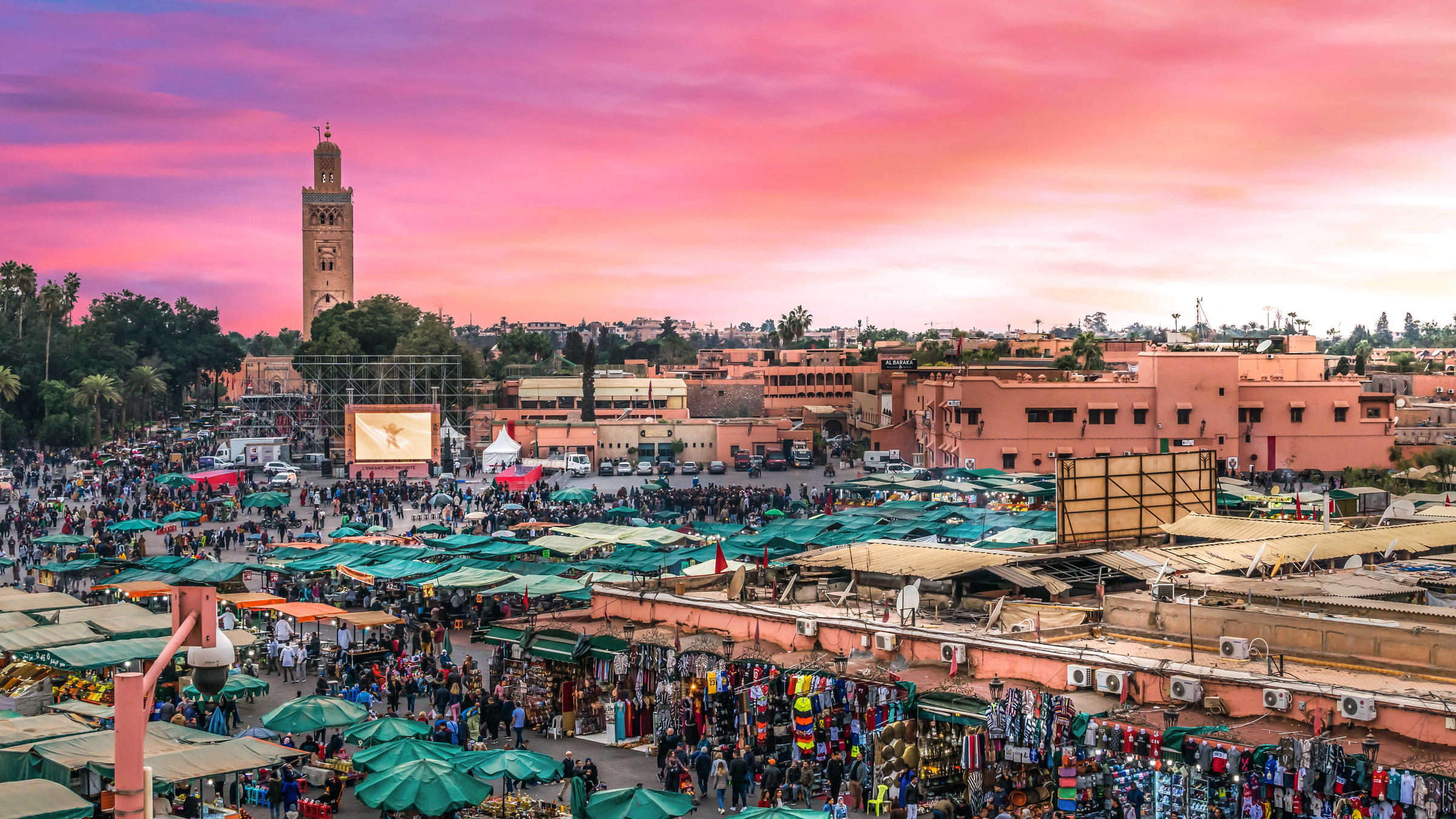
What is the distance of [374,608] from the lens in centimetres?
2883

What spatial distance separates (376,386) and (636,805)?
6922 centimetres

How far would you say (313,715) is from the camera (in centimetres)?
1808

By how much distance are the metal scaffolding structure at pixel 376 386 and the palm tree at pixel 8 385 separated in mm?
15881

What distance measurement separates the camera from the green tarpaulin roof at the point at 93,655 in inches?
820

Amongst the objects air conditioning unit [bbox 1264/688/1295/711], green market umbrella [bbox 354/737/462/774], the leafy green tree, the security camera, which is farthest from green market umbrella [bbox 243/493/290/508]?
the security camera

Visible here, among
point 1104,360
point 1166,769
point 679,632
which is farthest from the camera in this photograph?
point 1104,360

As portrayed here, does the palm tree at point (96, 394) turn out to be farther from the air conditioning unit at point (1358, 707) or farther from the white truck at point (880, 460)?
the air conditioning unit at point (1358, 707)

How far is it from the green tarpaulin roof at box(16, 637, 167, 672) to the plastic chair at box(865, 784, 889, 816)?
1141 centimetres

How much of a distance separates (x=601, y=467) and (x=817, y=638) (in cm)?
4634

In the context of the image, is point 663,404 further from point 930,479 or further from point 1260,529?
point 1260,529

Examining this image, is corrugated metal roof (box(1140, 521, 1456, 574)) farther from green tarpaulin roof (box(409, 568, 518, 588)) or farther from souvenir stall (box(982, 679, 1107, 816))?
green tarpaulin roof (box(409, 568, 518, 588))

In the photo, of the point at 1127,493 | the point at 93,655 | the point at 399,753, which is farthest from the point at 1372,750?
the point at 93,655

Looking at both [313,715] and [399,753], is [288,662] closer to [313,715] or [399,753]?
[313,715]

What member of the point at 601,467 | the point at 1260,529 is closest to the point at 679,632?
the point at 1260,529
